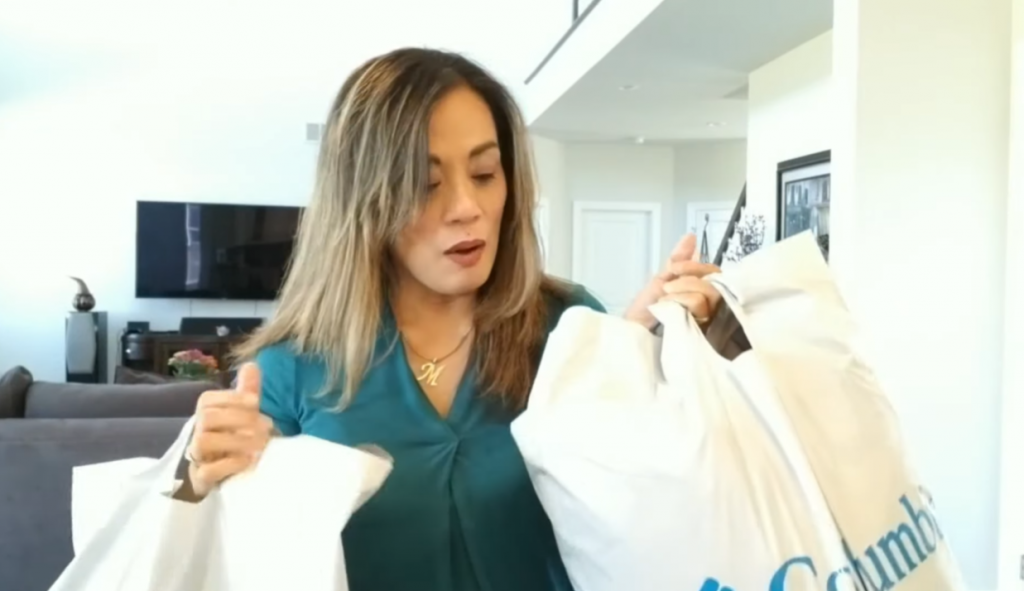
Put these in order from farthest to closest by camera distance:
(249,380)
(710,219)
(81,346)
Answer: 1. (710,219)
2. (81,346)
3. (249,380)

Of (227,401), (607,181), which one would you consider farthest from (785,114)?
(607,181)

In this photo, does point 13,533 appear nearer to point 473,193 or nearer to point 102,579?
point 102,579

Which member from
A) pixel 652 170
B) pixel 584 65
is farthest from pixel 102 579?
pixel 652 170

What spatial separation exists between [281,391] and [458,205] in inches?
10.0

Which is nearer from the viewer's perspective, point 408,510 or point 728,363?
point 728,363

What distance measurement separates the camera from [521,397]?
0.86m

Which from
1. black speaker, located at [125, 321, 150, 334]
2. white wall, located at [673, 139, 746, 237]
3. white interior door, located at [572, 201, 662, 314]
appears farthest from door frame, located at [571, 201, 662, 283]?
black speaker, located at [125, 321, 150, 334]

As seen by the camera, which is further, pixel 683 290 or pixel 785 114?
pixel 785 114

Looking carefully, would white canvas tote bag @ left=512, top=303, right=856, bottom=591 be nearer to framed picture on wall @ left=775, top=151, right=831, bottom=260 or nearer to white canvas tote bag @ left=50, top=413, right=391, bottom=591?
white canvas tote bag @ left=50, top=413, right=391, bottom=591

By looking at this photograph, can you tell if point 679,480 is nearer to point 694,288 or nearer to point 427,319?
point 694,288

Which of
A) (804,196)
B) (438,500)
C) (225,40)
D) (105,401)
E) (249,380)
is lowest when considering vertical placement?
(105,401)

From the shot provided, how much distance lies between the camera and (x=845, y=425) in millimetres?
680

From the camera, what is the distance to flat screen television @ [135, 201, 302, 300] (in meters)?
5.79

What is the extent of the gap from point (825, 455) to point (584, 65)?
3935 mm
